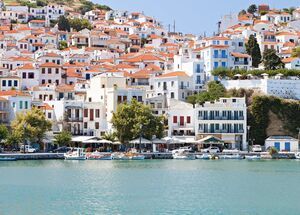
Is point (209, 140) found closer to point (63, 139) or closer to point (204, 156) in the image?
point (204, 156)

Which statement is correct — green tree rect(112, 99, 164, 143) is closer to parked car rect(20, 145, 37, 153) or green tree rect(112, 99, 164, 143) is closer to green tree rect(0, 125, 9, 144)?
parked car rect(20, 145, 37, 153)

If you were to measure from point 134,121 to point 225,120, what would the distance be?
856 centimetres

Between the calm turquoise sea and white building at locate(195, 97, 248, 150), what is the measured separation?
27.2 ft

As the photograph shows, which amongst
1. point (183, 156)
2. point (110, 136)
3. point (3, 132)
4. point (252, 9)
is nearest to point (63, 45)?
point (252, 9)

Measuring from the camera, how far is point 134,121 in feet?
218

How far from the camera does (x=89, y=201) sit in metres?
38.5

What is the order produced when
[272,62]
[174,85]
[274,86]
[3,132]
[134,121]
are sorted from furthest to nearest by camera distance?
[272,62] → [174,85] → [274,86] → [3,132] → [134,121]

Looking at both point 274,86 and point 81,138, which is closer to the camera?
point 81,138

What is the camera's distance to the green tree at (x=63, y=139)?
225ft

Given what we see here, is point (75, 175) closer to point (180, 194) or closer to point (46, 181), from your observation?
point (46, 181)

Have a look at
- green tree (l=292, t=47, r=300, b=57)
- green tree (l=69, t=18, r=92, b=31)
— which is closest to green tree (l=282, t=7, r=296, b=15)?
green tree (l=69, t=18, r=92, b=31)

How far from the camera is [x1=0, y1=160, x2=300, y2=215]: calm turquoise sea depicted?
36562 mm

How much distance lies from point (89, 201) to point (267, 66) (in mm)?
44060

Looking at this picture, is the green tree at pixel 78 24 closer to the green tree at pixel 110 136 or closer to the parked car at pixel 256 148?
the green tree at pixel 110 136
